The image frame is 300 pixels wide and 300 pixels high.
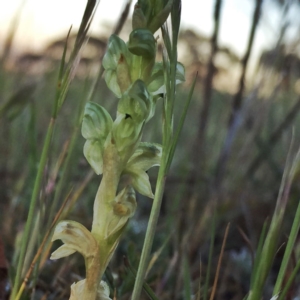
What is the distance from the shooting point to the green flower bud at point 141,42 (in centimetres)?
33

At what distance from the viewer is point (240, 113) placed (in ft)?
3.14

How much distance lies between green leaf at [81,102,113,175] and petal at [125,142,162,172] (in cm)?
3

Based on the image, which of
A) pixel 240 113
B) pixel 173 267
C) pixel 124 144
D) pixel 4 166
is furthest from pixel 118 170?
pixel 4 166

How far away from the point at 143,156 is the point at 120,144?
31mm

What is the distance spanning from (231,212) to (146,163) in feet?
2.89

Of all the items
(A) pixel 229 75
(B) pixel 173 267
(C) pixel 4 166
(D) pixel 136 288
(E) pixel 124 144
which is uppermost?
(A) pixel 229 75

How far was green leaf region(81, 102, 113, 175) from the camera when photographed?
14.5 inches

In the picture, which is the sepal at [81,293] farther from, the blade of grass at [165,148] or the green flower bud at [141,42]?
the green flower bud at [141,42]

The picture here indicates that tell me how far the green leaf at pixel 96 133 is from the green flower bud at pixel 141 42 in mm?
62

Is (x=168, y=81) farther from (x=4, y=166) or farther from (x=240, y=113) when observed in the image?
(x=4, y=166)

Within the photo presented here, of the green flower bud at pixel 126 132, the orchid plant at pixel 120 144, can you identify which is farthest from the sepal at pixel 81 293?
the green flower bud at pixel 126 132

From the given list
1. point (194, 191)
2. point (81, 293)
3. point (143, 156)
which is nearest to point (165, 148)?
point (143, 156)

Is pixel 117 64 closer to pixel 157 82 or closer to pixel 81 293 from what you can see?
pixel 157 82

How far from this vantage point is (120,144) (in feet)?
1.16
